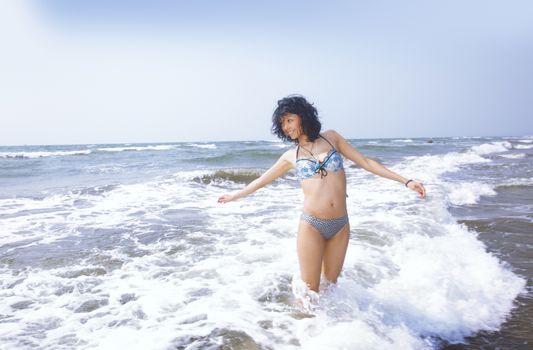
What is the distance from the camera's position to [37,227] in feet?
25.3

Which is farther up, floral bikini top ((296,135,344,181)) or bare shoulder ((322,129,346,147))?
bare shoulder ((322,129,346,147))

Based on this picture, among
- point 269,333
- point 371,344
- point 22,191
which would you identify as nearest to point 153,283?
point 269,333

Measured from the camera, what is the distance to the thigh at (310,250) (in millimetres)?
3541

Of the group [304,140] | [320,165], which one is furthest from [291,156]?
[320,165]

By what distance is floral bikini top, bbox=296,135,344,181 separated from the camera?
11.6 feet

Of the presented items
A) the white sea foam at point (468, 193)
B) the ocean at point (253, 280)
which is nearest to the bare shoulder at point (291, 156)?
the ocean at point (253, 280)

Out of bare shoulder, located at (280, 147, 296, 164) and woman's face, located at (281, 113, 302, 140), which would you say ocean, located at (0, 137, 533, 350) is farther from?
woman's face, located at (281, 113, 302, 140)

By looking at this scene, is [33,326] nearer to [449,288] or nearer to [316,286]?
[316,286]

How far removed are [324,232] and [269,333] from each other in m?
0.97

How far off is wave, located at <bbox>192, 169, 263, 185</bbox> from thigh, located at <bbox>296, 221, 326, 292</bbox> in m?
11.5

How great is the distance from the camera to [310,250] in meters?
3.54

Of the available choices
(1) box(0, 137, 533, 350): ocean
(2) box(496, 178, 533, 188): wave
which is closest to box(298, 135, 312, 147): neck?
(1) box(0, 137, 533, 350): ocean

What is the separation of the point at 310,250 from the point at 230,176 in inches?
519

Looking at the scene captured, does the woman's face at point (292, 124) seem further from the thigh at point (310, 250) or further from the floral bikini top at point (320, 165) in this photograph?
the thigh at point (310, 250)
